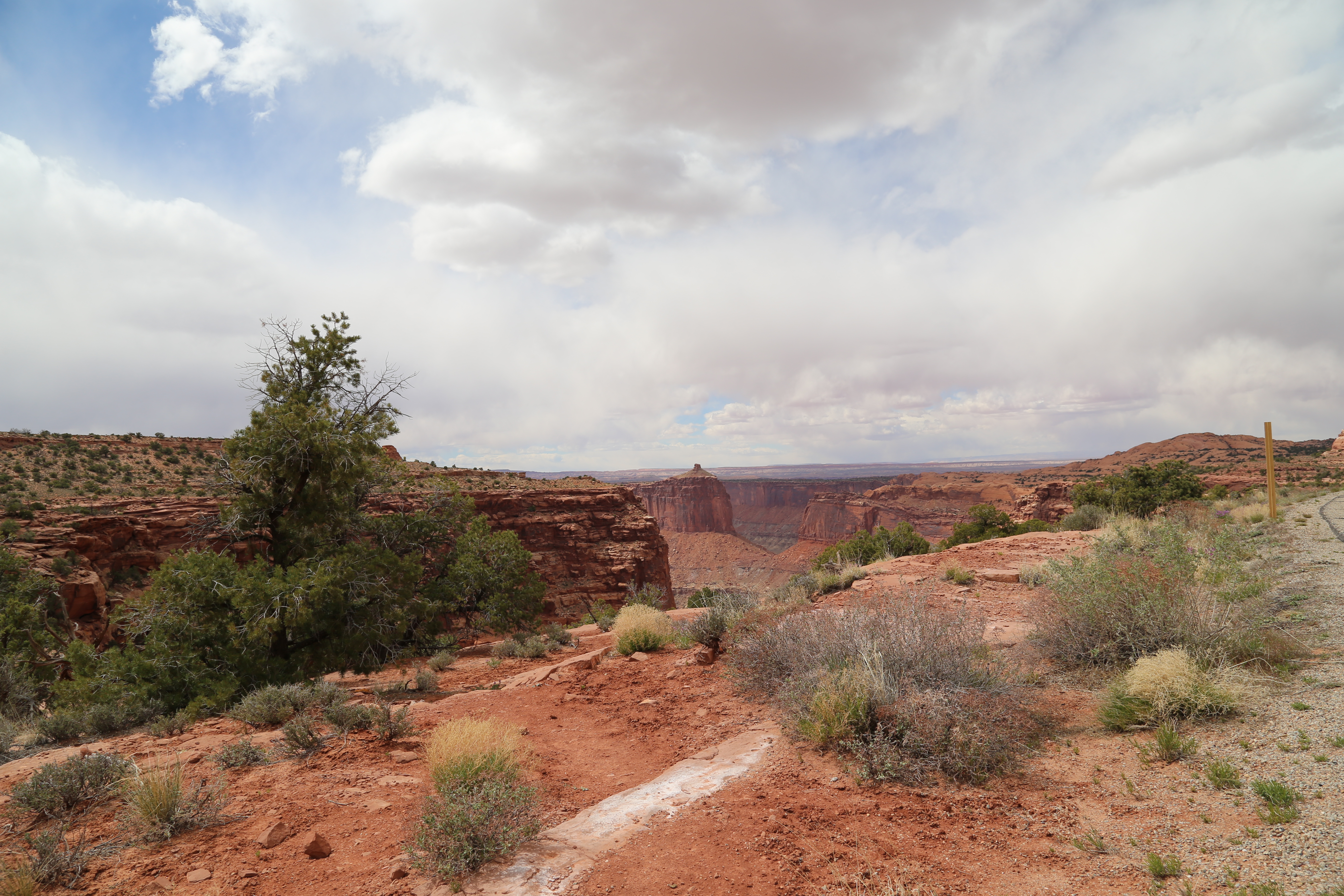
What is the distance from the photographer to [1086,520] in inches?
762

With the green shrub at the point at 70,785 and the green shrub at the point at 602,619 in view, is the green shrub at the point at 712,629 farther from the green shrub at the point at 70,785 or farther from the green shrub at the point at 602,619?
the green shrub at the point at 70,785

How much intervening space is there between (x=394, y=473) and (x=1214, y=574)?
51.6ft

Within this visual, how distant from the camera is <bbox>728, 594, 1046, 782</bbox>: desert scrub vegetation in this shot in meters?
4.43

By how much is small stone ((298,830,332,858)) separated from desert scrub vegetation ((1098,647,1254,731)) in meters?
6.01

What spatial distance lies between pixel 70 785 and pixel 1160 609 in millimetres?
9633

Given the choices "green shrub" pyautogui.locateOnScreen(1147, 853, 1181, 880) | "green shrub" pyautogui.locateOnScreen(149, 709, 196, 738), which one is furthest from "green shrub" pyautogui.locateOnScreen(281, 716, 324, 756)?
"green shrub" pyautogui.locateOnScreen(1147, 853, 1181, 880)

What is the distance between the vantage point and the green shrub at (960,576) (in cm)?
1127

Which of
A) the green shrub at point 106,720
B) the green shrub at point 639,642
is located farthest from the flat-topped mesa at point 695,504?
the green shrub at point 106,720

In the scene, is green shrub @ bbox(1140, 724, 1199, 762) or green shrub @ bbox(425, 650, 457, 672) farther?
green shrub @ bbox(425, 650, 457, 672)

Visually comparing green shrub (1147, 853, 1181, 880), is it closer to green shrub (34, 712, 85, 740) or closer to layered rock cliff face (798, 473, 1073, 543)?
green shrub (34, 712, 85, 740)

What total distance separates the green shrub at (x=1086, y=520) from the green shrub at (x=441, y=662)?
17923 mm

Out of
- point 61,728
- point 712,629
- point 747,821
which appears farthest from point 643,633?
point 61,728

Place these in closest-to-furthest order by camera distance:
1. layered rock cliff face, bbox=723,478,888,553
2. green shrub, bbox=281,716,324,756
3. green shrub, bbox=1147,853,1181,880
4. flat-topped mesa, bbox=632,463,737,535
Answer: green shrub, bbox=1147,853,1181,880, green shrub, bbox=281,716,324,756, flat-topped mesa, bbox=632,463,737,535, layered rock cliff face, bbox=723,478,888,553

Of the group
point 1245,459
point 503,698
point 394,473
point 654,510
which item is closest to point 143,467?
point 394,473
